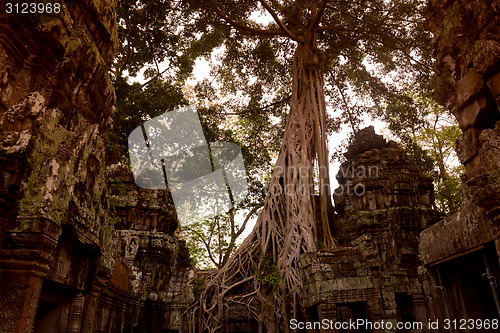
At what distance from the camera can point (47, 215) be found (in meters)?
2.36

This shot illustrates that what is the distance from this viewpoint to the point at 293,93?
8.83 metres

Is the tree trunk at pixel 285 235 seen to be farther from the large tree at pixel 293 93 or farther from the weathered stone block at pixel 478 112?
the weathered stone block at pixel 478 112

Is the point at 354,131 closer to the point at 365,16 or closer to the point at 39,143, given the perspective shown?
the point at 365,16

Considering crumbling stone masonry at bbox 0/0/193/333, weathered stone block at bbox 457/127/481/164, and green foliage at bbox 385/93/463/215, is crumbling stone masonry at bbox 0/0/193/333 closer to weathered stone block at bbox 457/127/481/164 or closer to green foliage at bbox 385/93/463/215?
weathered stone block at bbox 457/127/481/164

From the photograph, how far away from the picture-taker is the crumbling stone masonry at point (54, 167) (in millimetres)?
2293

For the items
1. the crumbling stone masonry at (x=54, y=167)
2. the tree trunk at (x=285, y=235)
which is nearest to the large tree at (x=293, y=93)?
the tree trunk at (x=285, y=235)

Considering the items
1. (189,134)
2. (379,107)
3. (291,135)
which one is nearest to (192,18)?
(189,134)

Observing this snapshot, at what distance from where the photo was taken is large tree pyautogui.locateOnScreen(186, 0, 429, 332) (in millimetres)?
6004

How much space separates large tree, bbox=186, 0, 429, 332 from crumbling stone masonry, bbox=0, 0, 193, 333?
2639mm

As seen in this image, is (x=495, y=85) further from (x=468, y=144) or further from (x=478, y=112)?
(x=468, y=144)

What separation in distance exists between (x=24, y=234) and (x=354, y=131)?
1072 centimetres

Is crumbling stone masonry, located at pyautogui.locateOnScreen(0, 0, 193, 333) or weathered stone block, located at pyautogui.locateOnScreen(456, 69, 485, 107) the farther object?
weathered stone block, located at pyautogui.locateOnScreen(456, 69, 485, 107)

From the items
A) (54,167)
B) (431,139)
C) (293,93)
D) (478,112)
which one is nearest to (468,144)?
(478,112)

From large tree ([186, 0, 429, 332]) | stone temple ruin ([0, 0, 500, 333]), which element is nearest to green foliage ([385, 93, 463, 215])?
large tree ([186, 0, 429, 332])
